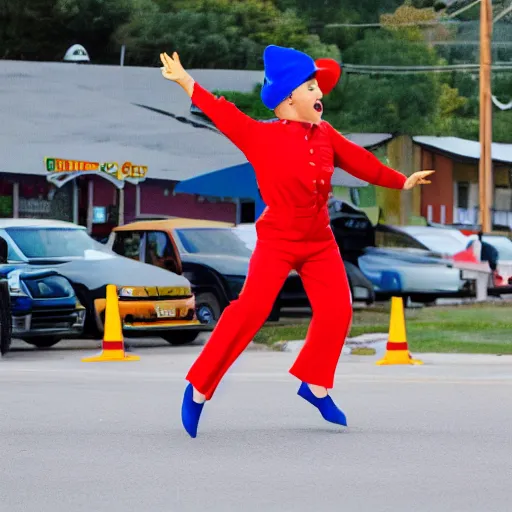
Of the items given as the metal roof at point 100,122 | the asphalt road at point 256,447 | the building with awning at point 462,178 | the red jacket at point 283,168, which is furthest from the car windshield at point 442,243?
the red jacket at point 283,168

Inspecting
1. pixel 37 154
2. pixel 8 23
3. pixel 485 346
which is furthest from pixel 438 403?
pixel 8 23

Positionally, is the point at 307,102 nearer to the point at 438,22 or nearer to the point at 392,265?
the point at 392,265

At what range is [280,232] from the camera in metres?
9.31

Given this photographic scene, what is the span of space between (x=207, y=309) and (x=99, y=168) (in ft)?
28.1

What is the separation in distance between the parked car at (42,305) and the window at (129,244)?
12.9ft

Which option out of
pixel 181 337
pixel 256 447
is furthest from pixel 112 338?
pixel 256 447

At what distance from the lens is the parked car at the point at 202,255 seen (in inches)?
875

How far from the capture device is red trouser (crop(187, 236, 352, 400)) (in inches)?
367

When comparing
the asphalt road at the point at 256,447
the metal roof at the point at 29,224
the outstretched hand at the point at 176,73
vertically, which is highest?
the outstretched hand at the point at 176,73

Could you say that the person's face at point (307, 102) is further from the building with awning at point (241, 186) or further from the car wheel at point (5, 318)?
the building with awning at point (241, 186)

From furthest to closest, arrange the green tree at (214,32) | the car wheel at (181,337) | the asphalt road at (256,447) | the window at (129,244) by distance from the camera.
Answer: the green tree at (214,32), the window at (129,244), the car wheel at (181,337), the asphalt road at (256,447)

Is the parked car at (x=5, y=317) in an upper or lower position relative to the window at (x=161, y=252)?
lower

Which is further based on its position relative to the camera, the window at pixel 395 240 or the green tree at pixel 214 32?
the green tree at pixel 214 32

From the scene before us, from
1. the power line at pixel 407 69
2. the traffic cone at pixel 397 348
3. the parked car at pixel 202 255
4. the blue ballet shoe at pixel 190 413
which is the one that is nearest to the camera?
the blue ballet shoe at pixel 190 413
